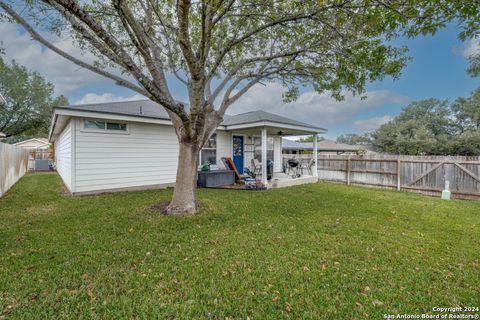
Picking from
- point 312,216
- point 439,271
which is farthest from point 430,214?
point 439,271

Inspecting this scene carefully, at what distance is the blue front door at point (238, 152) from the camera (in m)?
12.3

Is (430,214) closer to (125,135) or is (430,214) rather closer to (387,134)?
(125,135)

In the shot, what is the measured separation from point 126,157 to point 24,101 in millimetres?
20836

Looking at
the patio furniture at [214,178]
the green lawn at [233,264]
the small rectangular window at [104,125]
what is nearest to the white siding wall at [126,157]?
the small rectangular window at [104,125]

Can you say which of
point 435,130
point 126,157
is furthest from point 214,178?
point 435,130

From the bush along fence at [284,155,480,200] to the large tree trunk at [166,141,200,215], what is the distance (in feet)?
30.5

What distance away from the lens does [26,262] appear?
10.3 feet

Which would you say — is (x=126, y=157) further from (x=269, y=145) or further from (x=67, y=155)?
(x=269, y=145)

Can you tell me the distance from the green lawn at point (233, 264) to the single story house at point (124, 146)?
240cm

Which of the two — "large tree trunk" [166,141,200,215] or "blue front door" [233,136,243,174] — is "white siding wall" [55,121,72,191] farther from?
"blue front door" [233,136,243,174]

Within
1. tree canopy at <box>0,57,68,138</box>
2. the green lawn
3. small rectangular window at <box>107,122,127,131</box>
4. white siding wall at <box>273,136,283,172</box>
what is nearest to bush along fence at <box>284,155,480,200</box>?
white siding wall at <box>273,136,283,172</box>

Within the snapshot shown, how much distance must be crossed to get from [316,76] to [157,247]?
5.95 m

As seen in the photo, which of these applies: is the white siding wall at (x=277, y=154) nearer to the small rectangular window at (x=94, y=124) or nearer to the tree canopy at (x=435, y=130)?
the small rectangular window at (x=94, y=124)

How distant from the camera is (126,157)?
8.77m
